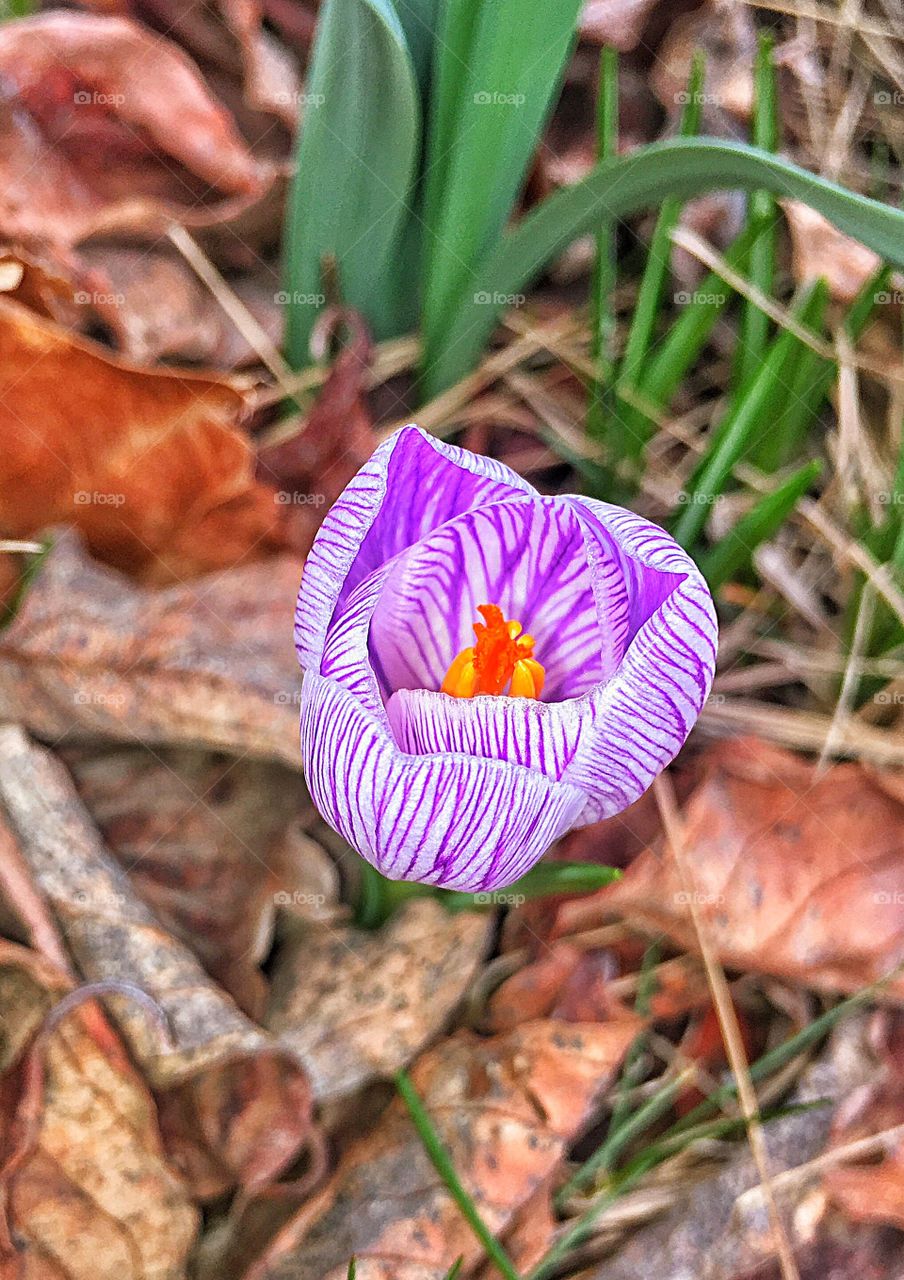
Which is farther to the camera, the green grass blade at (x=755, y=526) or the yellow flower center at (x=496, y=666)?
the green grass blade at (x=755, y=526)

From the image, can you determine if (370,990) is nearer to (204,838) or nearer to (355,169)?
(204,838)

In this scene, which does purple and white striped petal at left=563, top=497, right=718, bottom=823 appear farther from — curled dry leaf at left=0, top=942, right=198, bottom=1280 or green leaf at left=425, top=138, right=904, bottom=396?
curled dry leaf at left=0, top=942, right=198, bottom=1280

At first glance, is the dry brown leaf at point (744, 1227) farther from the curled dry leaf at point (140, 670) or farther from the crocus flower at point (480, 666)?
the curled dry leaf at point (140, 670)

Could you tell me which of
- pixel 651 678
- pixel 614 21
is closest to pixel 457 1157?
pixel 651 678

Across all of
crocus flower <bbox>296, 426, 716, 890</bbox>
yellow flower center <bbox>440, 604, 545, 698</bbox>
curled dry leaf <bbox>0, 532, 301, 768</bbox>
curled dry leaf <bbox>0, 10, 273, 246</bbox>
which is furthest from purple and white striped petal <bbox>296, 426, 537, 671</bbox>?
curled dry leaf <bbox>0, 10, 273, 246</bbox>

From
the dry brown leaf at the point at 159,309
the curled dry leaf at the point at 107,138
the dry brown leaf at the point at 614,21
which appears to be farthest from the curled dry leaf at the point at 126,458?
the dry brown leaf at the point at 614,21

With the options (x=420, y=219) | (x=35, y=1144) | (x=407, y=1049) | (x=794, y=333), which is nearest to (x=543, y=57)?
(x=420, y=219)
